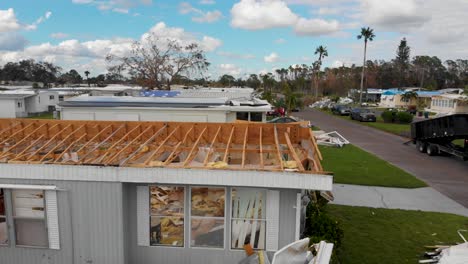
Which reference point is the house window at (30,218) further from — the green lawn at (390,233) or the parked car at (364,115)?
the parked car at (364,115)

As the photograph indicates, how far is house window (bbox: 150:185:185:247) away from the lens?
8556 mm

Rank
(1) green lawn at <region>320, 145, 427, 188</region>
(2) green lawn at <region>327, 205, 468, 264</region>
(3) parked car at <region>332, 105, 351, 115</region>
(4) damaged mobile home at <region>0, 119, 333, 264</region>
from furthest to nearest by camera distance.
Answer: (3) parked car at <region>332, 105, 351, 115</region>
(1) green lawn at <region>320, 145, 427, 188</region>
(2) green lawn at <region>327, 205, 468, 264</region>
(4) damaged mobile home at <region>0, 119, 333, 264</region>

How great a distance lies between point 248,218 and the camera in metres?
8.45

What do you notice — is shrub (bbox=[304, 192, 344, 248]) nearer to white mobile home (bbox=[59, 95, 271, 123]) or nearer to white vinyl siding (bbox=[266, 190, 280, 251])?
white vinyl siding (bbox=[266, 190, 280, 251])

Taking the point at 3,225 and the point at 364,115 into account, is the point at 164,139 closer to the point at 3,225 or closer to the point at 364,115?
the point at 3,225

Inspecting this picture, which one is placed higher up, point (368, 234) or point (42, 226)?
point (42, 226)

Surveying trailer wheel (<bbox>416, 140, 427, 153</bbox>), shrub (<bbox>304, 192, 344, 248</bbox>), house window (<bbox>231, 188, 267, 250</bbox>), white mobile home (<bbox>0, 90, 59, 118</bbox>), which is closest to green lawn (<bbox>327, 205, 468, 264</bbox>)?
shrub (<bbox>304, 192, 344, 248</bbox>)

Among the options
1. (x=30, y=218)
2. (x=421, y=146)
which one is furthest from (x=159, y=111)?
(x=421, y=146)

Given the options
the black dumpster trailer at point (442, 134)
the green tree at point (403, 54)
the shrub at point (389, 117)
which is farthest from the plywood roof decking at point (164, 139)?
the green tree at point (403, 54)

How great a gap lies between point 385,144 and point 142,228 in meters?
25.5

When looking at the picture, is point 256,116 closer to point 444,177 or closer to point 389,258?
point 444,177

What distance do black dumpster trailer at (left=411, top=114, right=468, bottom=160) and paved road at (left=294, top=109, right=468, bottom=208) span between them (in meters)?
0.61

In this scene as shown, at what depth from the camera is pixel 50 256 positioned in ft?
27.8

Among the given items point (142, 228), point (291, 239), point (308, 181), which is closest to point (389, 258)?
point (291, 239)
